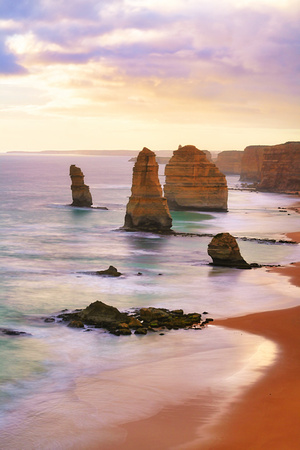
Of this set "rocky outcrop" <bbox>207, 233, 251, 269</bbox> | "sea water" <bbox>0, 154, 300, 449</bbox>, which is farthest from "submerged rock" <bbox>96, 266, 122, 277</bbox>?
"rocky outcrop" <bbox>207, 233, 251, 269</bbox>

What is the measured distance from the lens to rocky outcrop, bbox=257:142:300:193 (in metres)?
142

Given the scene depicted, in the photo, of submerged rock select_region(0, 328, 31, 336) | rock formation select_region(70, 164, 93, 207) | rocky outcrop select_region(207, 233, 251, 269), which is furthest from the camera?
rock formation select_region(70, 164, 93, 207)

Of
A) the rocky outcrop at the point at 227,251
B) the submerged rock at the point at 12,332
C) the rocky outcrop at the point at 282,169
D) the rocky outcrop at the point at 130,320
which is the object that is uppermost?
the rocky outcrop at the point at 282,169

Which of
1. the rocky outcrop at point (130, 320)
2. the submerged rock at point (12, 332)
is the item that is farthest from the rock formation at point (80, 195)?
the submerged rock at point (12, 332)

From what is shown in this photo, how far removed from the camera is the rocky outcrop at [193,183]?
8869 cm

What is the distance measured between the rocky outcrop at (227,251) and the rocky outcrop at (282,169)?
334 ft

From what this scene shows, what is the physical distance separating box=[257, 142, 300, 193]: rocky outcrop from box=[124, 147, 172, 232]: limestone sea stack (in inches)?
3290

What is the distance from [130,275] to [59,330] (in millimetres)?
14509

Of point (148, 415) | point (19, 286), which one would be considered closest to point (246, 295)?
point (19, 286)

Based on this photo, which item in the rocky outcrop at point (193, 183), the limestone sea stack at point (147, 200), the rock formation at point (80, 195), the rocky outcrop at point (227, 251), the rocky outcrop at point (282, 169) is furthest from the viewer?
the rocky outcrop at point (282, 169)

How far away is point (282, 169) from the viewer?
14512 centimetres

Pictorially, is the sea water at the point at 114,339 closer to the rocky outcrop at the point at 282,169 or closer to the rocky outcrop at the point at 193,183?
the rocky outcrop at the point at 193,183

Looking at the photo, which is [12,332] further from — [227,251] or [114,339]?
[227,251]

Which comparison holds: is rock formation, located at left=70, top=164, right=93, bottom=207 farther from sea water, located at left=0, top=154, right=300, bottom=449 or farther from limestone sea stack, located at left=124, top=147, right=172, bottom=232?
limestone sea stack, located at left=124, top=147, right=172, bottom=232
